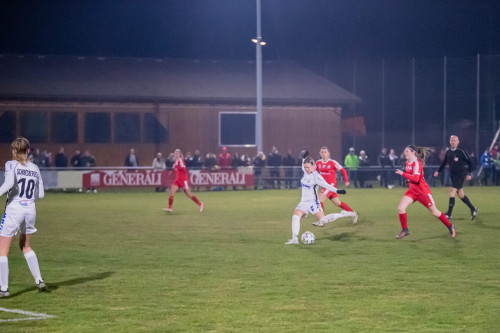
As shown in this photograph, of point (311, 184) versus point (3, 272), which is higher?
point (311, 184)

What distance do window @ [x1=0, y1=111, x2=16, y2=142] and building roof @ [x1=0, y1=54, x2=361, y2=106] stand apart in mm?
982

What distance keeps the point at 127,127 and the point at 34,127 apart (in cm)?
493

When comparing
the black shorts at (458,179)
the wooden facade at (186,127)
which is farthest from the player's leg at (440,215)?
the wooden facade at (186,127)

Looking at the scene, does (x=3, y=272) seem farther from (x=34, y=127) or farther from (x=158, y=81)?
(x=158, y=81)

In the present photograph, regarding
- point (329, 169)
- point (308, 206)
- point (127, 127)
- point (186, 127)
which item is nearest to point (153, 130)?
point (127, 127)

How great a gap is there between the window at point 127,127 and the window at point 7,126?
5381 mm

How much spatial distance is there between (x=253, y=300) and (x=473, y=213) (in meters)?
13.1

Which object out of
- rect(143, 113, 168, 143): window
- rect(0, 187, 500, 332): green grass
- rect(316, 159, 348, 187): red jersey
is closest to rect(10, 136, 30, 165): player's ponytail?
rect(0, 187, 500, 332): green grass

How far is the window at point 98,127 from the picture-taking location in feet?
146

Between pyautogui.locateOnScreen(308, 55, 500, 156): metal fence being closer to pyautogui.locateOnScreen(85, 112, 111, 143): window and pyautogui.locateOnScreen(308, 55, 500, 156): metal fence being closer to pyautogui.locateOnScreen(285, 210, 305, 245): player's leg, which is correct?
pyautogui.locateOnScreen(85, 112, 111, 143): window

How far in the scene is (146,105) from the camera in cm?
4588

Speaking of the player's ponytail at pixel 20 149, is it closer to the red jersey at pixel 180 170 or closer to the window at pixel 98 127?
the red jersey at pixel 180 170

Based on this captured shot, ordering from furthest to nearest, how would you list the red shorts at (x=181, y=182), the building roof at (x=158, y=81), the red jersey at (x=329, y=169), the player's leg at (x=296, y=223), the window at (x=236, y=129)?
the window at (x=236, y=129) → the building roof at (x=158, y=81) → the red shorts at (x=181, y=182) → the red jersey at (x=329, y=169) → the player's leg at (x=296, y=223)

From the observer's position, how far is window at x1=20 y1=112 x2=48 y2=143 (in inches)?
1718
